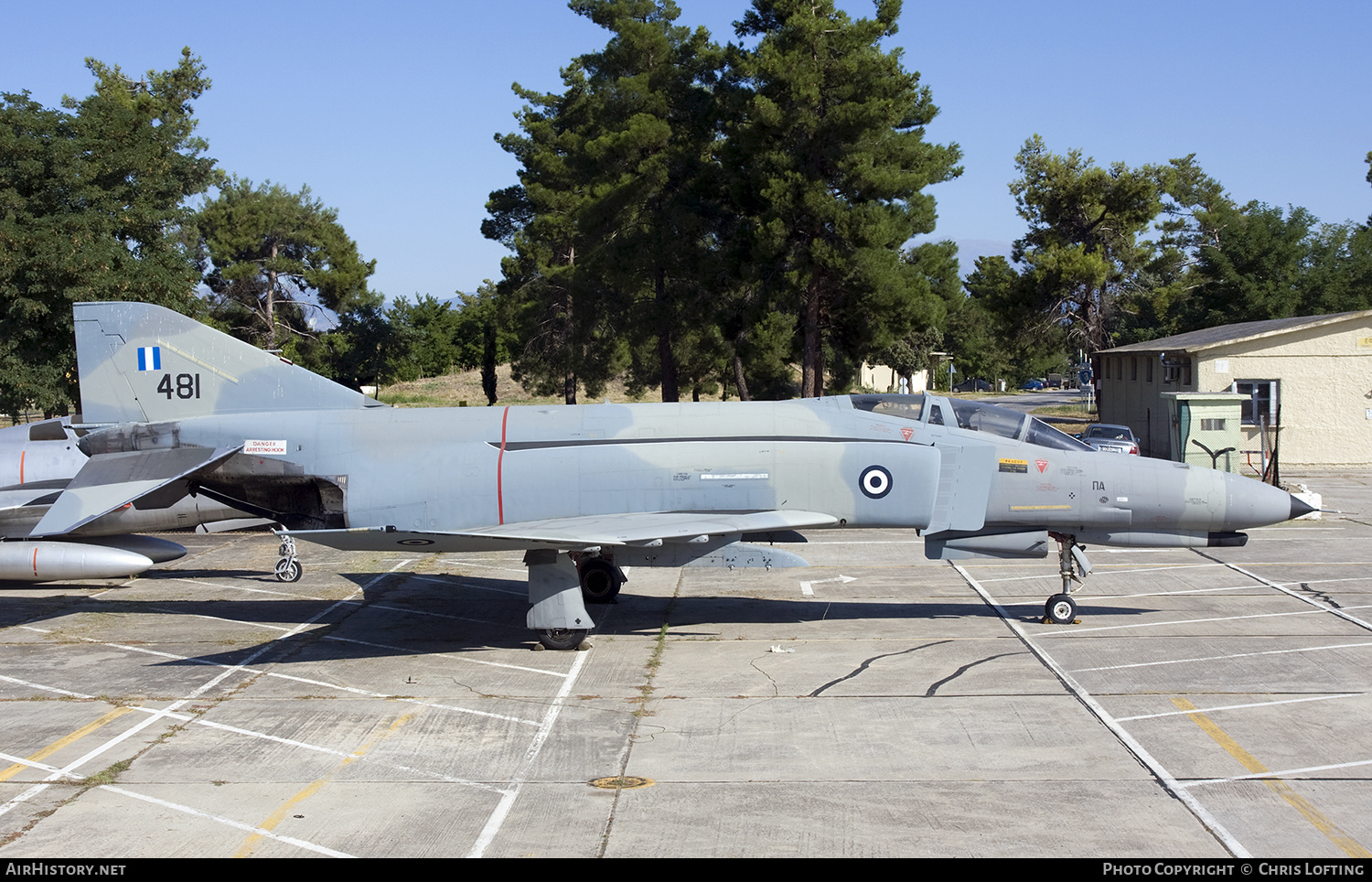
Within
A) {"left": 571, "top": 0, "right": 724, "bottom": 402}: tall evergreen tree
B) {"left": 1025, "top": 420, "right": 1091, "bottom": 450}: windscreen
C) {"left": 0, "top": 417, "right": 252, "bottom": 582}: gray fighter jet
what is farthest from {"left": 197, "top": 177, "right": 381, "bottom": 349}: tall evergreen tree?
{"left": 1025, "top": 420, "right": 1091, "bottom": 450}: windscreen

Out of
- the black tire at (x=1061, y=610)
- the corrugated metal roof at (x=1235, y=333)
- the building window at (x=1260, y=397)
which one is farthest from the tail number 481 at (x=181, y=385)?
the building window at (x=1260, y=397)

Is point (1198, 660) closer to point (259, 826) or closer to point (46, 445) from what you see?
point (259, 826)

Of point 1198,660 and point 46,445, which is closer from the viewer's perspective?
point 1198,660

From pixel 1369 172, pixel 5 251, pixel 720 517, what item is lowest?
pixel 720 517

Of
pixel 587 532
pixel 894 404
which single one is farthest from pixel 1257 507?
pixel 587 532

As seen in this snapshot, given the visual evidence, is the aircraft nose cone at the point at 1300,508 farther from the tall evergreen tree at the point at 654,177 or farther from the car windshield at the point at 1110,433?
the tall evergreen tree at the point at 654,177

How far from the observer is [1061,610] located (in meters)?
12.7

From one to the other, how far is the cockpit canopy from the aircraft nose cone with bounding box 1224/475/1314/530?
1.72m

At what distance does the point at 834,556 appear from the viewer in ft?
59.0

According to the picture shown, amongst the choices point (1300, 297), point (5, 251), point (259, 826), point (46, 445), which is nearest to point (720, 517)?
point (259, 826)

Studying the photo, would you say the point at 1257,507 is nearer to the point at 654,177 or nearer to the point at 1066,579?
the point at 1066,579

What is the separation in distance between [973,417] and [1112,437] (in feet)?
58.2

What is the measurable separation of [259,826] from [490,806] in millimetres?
1557

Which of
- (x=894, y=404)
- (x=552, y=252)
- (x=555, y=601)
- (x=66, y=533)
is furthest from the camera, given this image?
(x=552, y=252)
